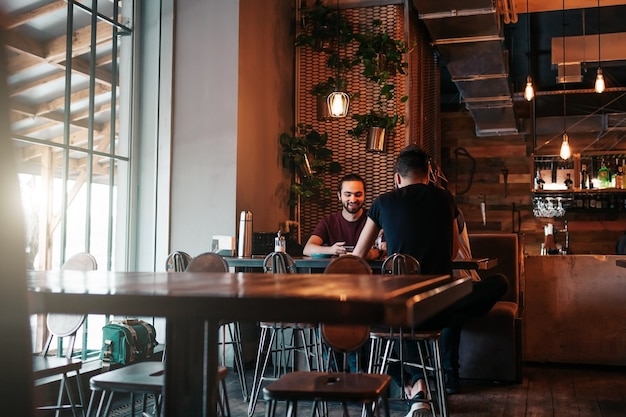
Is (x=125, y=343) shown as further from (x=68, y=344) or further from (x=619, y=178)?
(x=619, y=178)

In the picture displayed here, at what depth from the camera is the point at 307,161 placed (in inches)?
253

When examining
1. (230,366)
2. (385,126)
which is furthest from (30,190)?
(385,126)

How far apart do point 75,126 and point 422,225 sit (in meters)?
2.55

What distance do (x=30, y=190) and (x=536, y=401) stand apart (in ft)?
11.3

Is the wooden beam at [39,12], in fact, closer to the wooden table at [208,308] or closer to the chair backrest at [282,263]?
the chair backrest at [282,263]

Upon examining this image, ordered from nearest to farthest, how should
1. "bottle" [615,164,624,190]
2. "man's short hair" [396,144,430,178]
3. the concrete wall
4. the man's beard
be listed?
1. "man's short hair" [396,144,430,178]
2. the man's beard
3. the concrete wall
4. "bottle" [615,164,624,190]

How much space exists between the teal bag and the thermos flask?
0.90m

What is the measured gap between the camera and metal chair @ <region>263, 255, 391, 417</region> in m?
2.13

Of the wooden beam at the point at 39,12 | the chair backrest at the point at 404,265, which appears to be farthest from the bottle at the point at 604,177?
the wooden beam at the point at 39,12

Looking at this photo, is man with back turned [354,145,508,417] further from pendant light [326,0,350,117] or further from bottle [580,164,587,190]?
bottle [580,164,587,190]

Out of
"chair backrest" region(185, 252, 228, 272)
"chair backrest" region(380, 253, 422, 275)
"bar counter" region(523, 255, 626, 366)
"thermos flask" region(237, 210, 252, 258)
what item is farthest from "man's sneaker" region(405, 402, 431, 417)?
"bar counter" region(523, 255, 626, 366)

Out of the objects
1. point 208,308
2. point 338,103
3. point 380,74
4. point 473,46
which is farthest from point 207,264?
point 473,46

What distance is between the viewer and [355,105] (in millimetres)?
6562

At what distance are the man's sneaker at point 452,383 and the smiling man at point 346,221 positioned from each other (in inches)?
45.7
